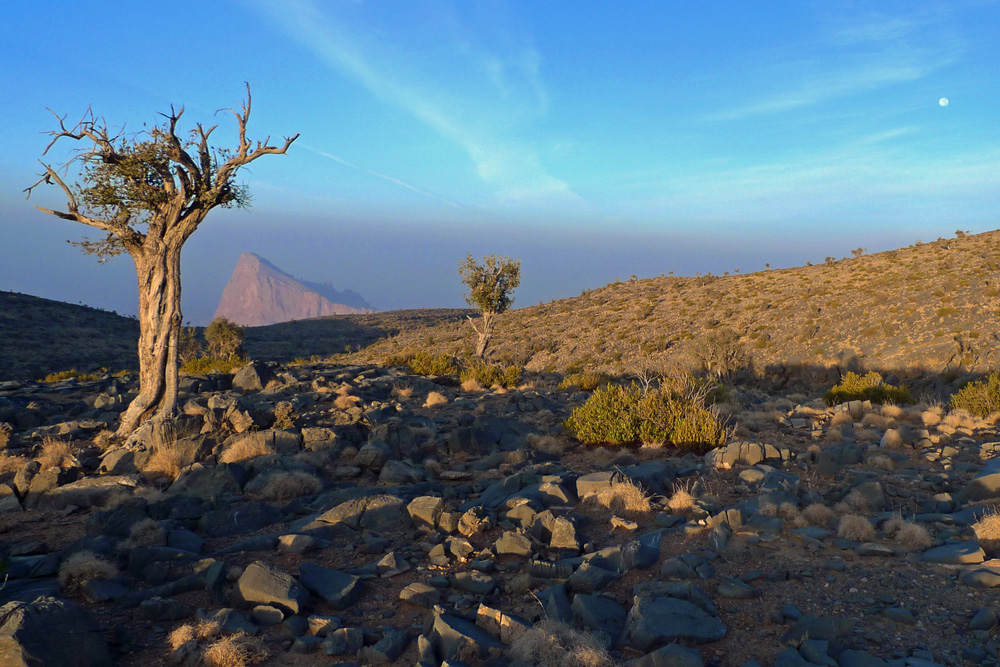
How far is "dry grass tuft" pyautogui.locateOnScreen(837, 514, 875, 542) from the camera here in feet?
20.6

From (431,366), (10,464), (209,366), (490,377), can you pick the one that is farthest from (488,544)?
(209,366)

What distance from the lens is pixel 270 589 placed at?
5469 mm

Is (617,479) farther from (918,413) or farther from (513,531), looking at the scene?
(918,413)

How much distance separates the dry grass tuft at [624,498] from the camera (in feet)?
24.6

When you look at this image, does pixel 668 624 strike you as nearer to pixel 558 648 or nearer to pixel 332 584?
pixel 558 648

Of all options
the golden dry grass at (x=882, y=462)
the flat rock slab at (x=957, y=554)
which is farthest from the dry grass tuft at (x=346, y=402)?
the flat rock slab at (x=957, y=554)

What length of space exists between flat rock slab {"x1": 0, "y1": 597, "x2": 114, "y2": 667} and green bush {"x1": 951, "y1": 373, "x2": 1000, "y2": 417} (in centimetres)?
1571

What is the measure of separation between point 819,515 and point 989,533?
5.11 feet

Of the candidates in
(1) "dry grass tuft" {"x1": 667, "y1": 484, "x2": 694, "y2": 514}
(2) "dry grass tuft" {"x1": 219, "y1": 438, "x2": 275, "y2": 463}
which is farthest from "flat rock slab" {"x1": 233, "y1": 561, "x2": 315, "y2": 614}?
(2) "dry grass tuft" {"x1": 219, "y1": 438, "x2": 275, "y2": 463}

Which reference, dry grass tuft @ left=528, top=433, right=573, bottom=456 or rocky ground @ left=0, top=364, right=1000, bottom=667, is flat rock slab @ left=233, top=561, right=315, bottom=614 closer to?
rocky ground @ left=0, top=364, right=1000, bottom=667

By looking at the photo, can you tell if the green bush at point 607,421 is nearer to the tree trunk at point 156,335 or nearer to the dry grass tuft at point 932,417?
the dry grass tuft at point 932,417

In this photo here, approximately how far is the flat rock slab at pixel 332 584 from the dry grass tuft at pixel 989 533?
6.35m

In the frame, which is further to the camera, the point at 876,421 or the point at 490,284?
the point at 490,284

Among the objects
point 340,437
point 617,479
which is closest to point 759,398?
point 617,479
